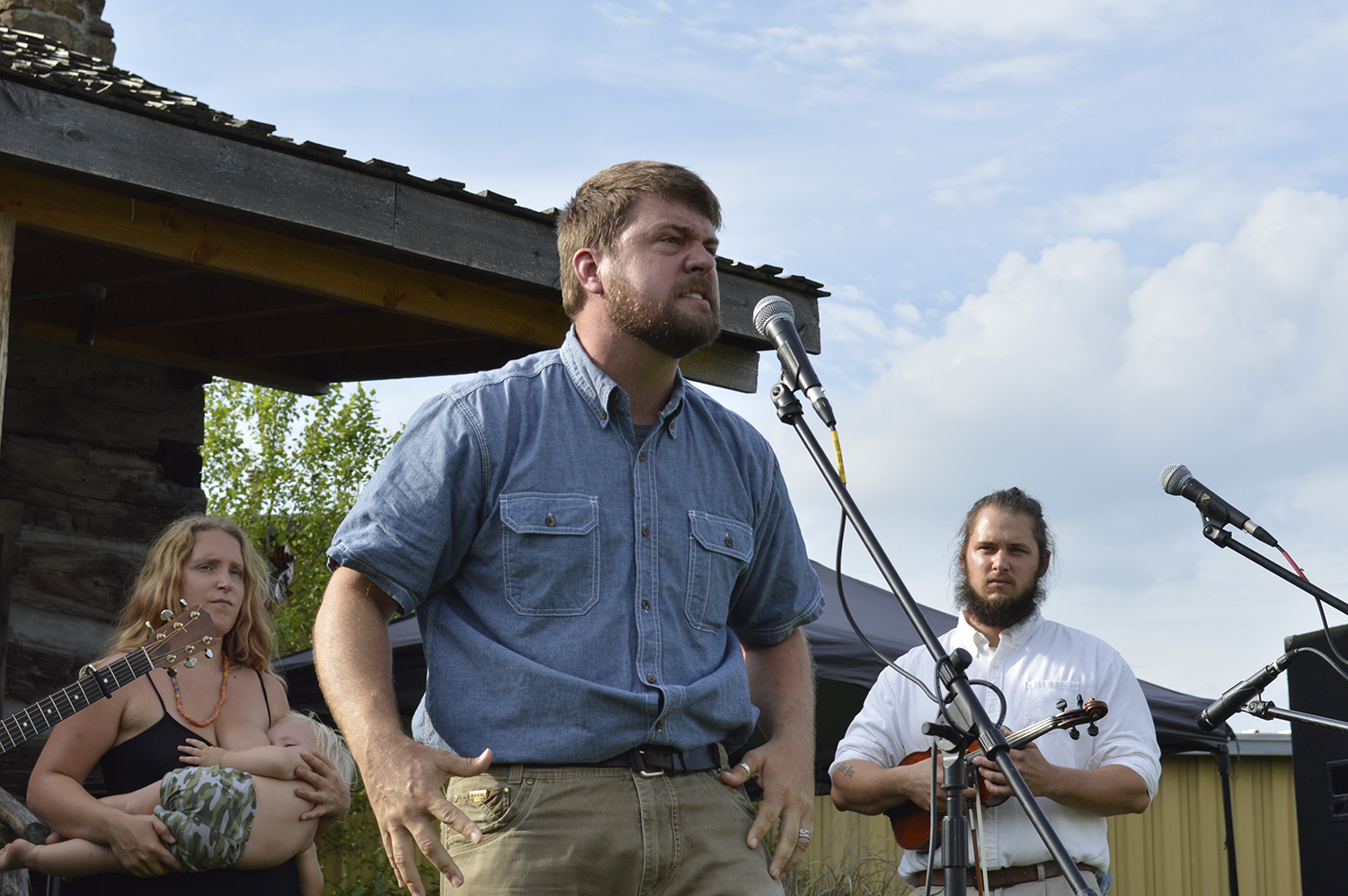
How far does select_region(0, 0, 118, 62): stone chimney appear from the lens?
7236mm

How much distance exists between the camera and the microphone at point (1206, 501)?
3.85 m

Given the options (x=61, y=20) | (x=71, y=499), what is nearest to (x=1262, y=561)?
(x=71, y=499)

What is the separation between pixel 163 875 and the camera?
12.2 ft

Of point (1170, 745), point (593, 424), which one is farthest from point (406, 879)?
point (1170, 745)

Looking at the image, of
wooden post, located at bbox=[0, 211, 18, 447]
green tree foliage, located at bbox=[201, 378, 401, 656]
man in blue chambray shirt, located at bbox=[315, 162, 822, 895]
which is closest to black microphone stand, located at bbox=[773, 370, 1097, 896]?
man in blue chambray shirt, located at bbox=[315, 162, 822, 895]

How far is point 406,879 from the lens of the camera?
215 centimetres

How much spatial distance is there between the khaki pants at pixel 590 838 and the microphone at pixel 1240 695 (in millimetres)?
2011

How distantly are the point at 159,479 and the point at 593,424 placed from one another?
15.1 ft

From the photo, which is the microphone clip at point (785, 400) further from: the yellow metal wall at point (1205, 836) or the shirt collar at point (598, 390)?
the yellow metal wall at point (1205, 836)

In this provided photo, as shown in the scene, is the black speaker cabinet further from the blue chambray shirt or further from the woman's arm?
the woman's arm

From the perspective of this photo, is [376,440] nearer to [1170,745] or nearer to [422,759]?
[1170,745]

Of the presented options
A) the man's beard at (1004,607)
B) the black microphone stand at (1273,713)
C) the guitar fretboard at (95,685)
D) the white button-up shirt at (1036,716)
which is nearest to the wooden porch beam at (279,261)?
the guitar fretboard at (95,685)

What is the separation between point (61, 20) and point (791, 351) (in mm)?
6015

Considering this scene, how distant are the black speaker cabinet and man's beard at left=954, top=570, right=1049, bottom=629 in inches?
32.6
